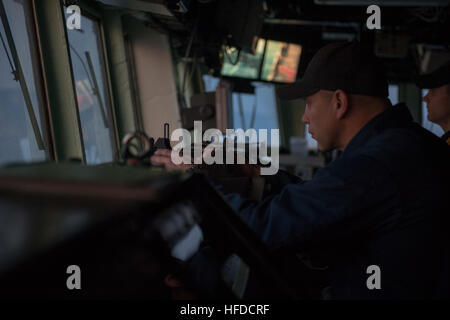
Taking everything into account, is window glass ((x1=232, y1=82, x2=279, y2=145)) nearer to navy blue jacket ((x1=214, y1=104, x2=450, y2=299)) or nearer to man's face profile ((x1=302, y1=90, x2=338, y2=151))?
man's face profile ((x1=302, y1=90, x2=338, y2=151))

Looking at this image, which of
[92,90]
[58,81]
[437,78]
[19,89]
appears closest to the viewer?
[19,89]

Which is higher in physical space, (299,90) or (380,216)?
(299,90)

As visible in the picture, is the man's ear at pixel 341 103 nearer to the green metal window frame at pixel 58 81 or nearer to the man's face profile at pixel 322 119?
the man's face profile at pixel 322 119

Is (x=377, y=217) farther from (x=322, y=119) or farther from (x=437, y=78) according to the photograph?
(x=437, y=78)

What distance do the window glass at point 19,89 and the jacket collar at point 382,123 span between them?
5.26ft

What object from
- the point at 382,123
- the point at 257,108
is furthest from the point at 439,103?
the point at 257,108

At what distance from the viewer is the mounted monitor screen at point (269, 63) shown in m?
4.88

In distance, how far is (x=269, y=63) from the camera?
5.12 m

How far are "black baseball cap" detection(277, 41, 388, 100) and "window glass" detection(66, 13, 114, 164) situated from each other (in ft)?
6.05

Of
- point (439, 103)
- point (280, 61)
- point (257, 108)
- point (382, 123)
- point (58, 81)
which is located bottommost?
point (257, 108)

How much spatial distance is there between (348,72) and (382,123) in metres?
0.20

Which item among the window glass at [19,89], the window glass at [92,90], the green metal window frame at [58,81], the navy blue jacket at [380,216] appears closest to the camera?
the navy blue jacket at [380,216]

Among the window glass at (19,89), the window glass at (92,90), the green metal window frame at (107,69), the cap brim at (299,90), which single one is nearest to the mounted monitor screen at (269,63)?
the green metal window frame at (107,69)

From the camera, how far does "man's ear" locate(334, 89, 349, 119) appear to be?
1215 mm
